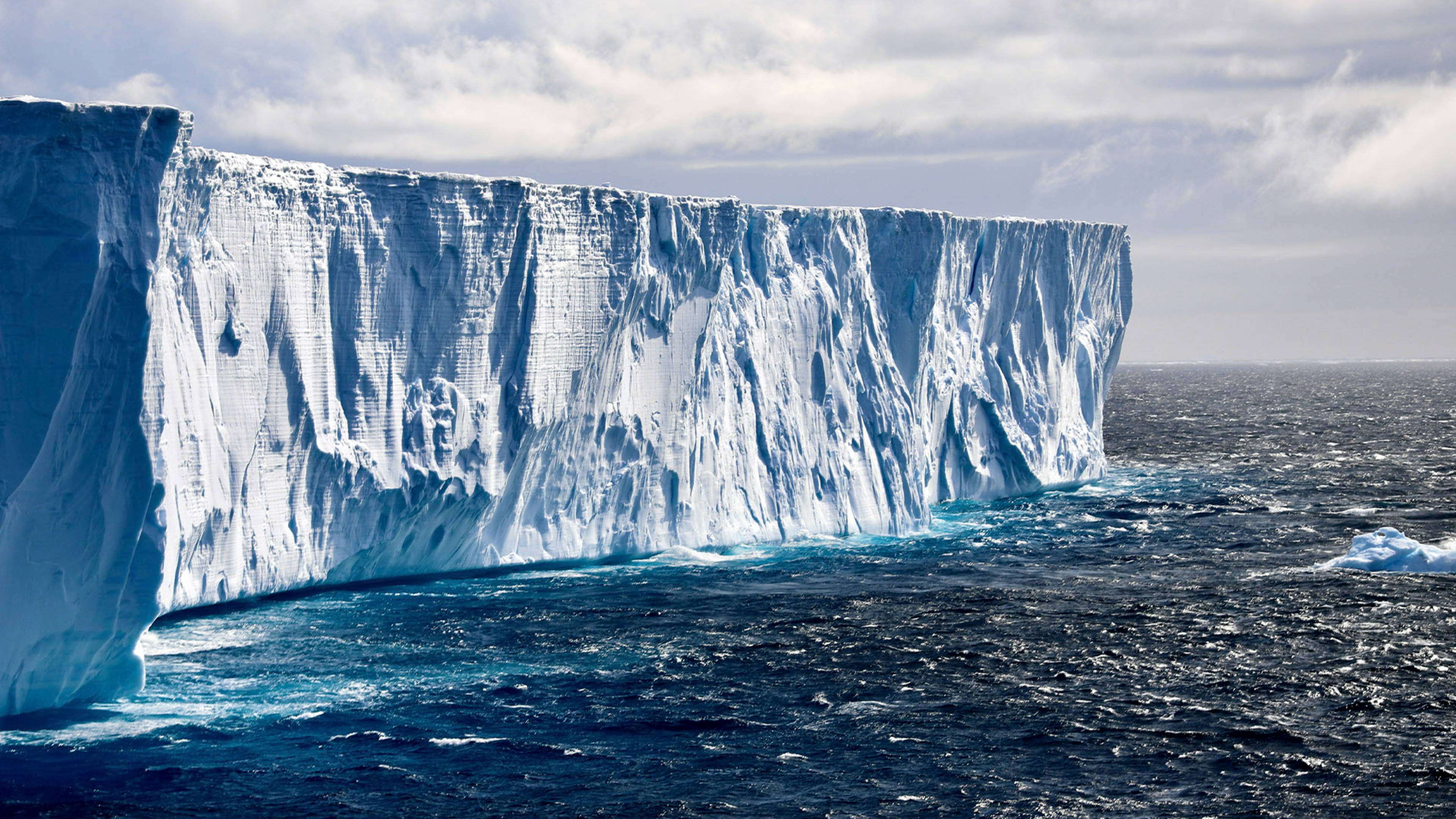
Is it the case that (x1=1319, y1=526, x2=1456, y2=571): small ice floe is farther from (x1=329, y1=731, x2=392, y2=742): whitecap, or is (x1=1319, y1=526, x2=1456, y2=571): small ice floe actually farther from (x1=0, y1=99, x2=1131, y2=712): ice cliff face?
(x1=329, y1=731, x2=392, y2=742): whitecap

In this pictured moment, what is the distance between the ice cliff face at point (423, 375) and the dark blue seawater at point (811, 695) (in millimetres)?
1042

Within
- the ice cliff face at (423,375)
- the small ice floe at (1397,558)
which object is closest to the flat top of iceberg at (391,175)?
the ice cliff face at (423,375)

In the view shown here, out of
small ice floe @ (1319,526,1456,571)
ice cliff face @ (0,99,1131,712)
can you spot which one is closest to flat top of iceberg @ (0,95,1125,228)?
ice cliff face @ (0,99,1131,712)

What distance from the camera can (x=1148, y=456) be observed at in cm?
4806

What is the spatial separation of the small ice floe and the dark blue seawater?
60cm

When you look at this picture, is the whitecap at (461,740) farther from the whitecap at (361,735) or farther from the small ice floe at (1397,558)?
the small ice floe at (1397,558)

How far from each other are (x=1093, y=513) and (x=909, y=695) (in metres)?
16.9

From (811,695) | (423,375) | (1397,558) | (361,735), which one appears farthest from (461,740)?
(1397,558)

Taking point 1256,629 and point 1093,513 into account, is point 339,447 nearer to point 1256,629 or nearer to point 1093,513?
point 1256,629

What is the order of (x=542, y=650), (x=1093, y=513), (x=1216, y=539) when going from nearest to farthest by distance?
(x=542, y=650) → (x=1216, y=539) → (x=1093, y=513)

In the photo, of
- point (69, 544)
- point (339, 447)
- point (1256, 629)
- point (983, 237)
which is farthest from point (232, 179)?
point (983, 237)

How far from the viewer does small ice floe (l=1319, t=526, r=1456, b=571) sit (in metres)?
25.8

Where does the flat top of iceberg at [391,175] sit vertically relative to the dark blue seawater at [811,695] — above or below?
above

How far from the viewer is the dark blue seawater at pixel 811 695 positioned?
1420 centimetres
